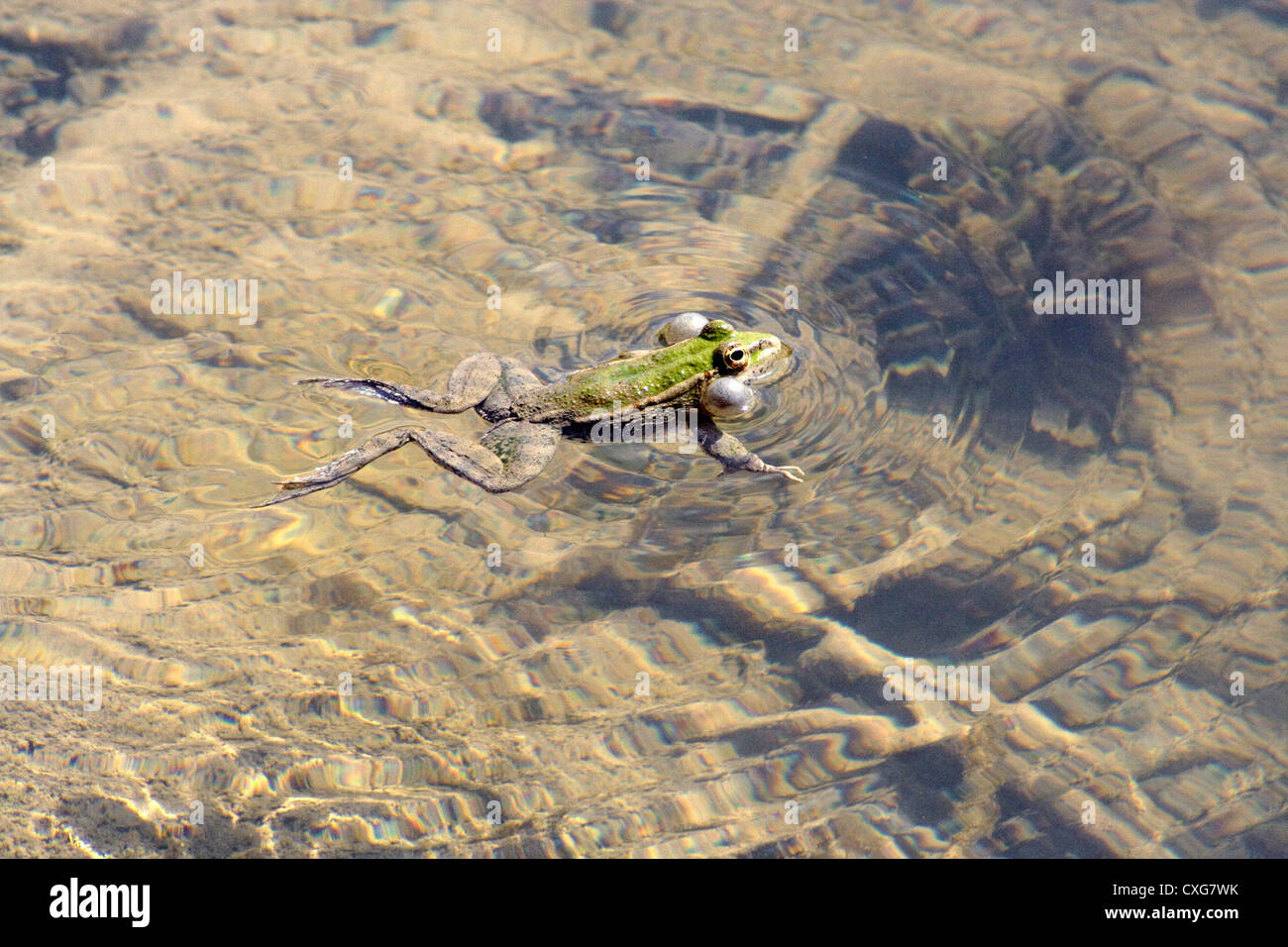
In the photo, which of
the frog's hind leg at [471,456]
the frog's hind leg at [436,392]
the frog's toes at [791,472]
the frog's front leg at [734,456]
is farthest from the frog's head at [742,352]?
the frog's hind leg at [436,392]

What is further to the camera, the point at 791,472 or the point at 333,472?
the point at 791,472

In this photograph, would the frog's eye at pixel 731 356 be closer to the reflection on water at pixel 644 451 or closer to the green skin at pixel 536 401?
the green skin at pixel 536 401

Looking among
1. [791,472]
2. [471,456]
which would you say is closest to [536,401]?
[471,456]

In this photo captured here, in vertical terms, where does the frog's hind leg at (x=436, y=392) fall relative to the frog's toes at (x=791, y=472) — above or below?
above

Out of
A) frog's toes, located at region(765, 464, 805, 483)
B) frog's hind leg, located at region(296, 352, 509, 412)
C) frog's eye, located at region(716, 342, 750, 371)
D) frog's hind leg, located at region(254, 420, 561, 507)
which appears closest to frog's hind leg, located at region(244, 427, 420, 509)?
frog's hind leg, located at region(254, 420, 561, 507)

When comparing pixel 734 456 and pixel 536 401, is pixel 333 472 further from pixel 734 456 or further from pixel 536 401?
pixel 734 456
